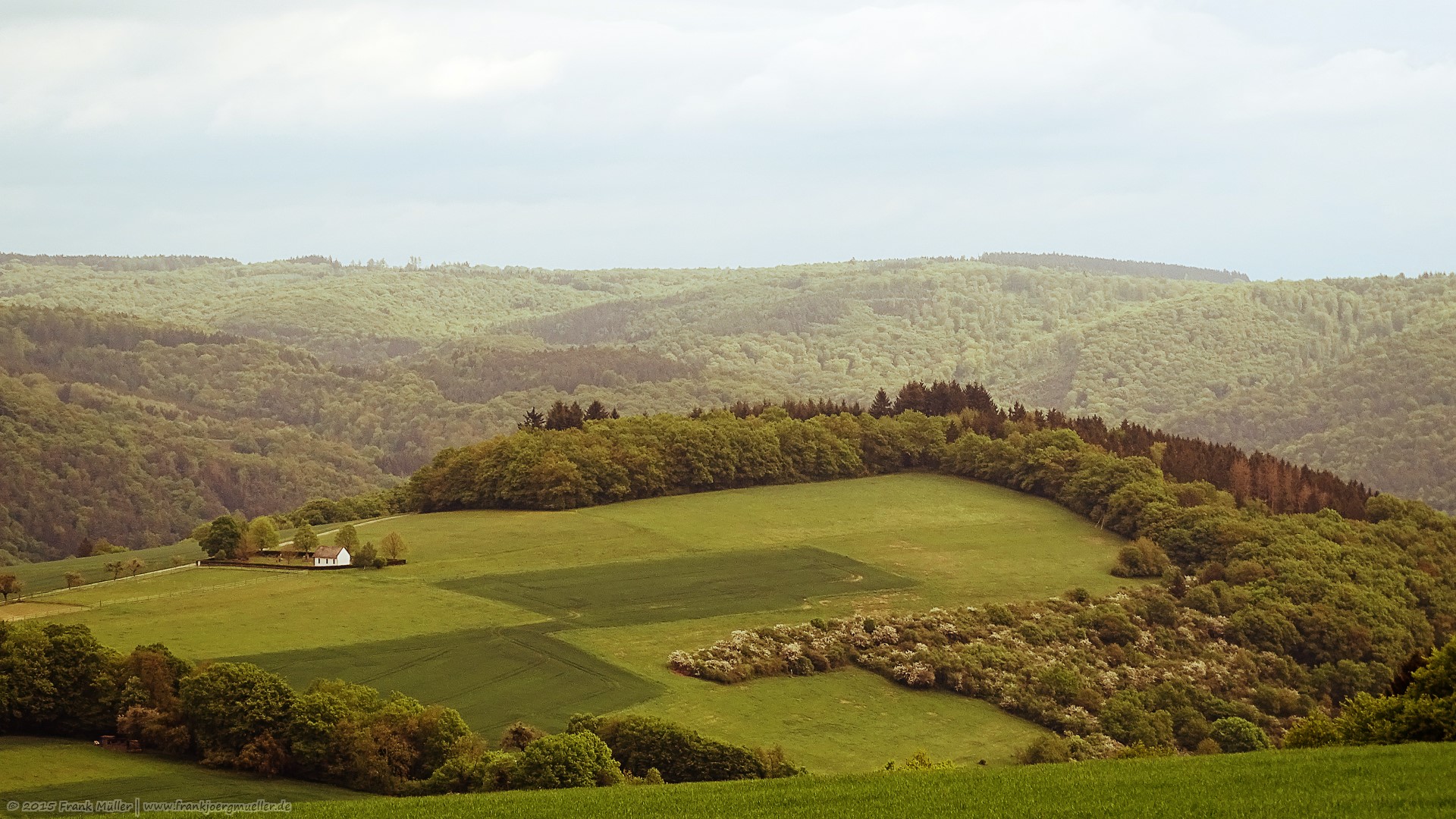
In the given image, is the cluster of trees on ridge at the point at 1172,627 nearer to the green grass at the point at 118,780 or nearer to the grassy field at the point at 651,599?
the grassy field at the point at 651,599

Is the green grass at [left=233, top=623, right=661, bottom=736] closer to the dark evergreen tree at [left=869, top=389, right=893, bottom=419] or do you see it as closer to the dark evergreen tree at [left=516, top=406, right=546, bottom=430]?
the dark evergreen tree at [left=516, top=406, right=546, bottom=430]

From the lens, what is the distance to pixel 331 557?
85188 mm

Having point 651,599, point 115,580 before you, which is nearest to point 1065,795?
point 651,599

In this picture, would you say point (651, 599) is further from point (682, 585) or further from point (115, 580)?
point (115, 580)

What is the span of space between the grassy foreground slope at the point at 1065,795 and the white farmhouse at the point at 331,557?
167 ft

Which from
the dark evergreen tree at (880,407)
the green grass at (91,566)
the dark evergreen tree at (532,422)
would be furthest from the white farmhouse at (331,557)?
the dark evergreen tree at (880,407)

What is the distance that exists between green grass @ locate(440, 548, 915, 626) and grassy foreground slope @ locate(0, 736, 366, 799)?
96.6 ft

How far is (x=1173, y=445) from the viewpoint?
123 m

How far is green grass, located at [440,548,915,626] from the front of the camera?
3120 inches

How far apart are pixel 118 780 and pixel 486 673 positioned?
71.3ft

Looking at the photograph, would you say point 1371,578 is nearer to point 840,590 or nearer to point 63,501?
point 840,590

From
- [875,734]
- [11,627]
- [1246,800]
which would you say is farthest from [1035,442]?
[1246,800]

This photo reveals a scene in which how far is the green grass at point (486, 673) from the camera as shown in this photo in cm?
6166

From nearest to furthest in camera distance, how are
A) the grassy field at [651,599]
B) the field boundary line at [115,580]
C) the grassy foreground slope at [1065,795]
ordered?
the grassy foreground slope at [1065,795], the grassy field at [651,599], the field boundary line at [115,580]
